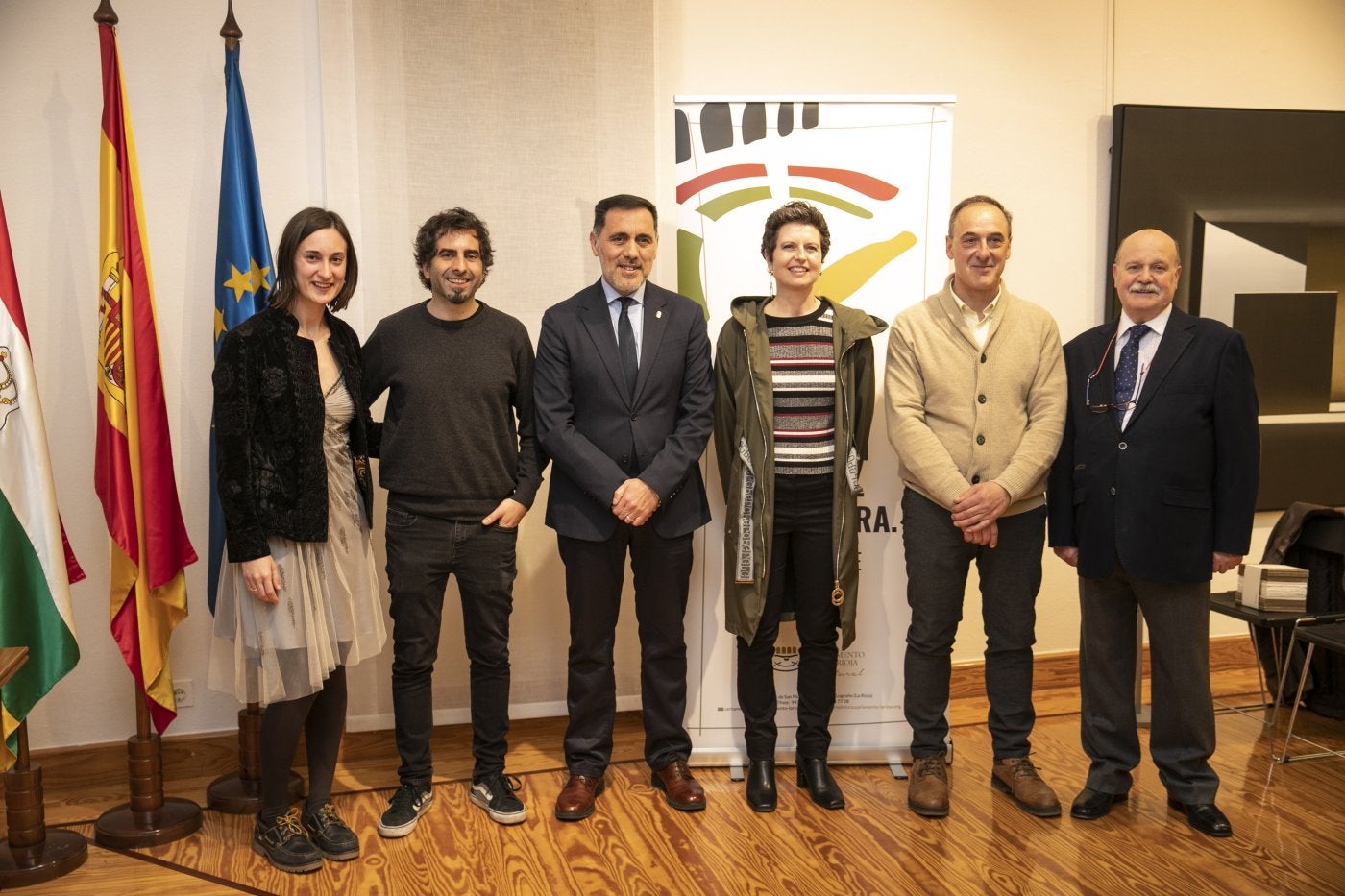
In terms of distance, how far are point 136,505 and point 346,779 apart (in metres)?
1.06

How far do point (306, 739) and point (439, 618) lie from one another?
1.51 ft

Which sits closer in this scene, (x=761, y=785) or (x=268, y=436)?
(x=268, y=436)

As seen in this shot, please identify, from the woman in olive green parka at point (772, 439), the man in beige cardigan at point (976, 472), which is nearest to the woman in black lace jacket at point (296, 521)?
the woman in olive green parka at point (772, 439)

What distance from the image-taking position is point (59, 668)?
111 inches

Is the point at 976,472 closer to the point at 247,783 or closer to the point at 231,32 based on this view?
the point at 247,783

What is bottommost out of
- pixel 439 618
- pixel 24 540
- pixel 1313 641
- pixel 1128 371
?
pixel 1313 641

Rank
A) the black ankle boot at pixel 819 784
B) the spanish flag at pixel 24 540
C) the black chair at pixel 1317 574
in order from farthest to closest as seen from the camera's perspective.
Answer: the black chair at pixel 1317 574, the black ankle boot at pixel 819 784, the spanish flag at pixel 24 540

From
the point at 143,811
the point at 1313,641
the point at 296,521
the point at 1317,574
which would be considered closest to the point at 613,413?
the point at 296,521

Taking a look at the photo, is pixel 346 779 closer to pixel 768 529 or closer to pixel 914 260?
pixel 768 529

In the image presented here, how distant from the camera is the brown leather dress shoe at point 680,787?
3.08m

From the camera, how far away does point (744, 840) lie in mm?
2891

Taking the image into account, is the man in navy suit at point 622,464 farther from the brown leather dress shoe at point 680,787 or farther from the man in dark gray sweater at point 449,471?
the man in dark gray sweater at point 449,471

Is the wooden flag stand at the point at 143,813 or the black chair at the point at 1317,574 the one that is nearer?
the wooden flag stand at the point at 143,813

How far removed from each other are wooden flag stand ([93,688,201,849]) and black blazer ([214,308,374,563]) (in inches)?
30.1
